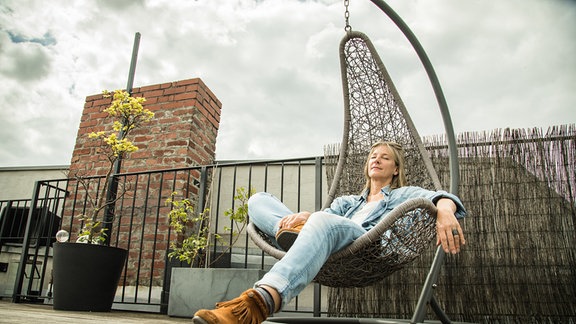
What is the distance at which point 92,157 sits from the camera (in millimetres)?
3998

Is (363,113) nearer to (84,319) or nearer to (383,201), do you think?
(383,201)

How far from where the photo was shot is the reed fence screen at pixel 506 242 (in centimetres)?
197

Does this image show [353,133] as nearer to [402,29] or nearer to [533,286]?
[402,29]

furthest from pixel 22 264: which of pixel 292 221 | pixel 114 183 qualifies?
pixel 292 221

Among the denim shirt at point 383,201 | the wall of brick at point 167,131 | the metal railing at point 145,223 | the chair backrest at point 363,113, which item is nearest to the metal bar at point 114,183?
the metal railing at point 145,223

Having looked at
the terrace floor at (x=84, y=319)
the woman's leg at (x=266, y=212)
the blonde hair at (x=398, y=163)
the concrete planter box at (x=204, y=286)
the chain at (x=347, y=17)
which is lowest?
the terrace floor at (x=84, y=319)

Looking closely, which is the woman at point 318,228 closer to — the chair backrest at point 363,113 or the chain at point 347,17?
the chair backrest at point 363,113

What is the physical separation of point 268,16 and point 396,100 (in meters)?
2.04

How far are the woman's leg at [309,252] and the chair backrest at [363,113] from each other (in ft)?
2.31

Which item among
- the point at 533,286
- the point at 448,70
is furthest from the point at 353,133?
the point at 448,70

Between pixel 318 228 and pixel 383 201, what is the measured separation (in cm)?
54

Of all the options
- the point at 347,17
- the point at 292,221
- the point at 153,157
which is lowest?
the point at 292,221

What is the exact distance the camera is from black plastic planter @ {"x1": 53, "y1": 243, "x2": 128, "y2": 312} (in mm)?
2350

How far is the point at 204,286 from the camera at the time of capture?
87.3 inches
